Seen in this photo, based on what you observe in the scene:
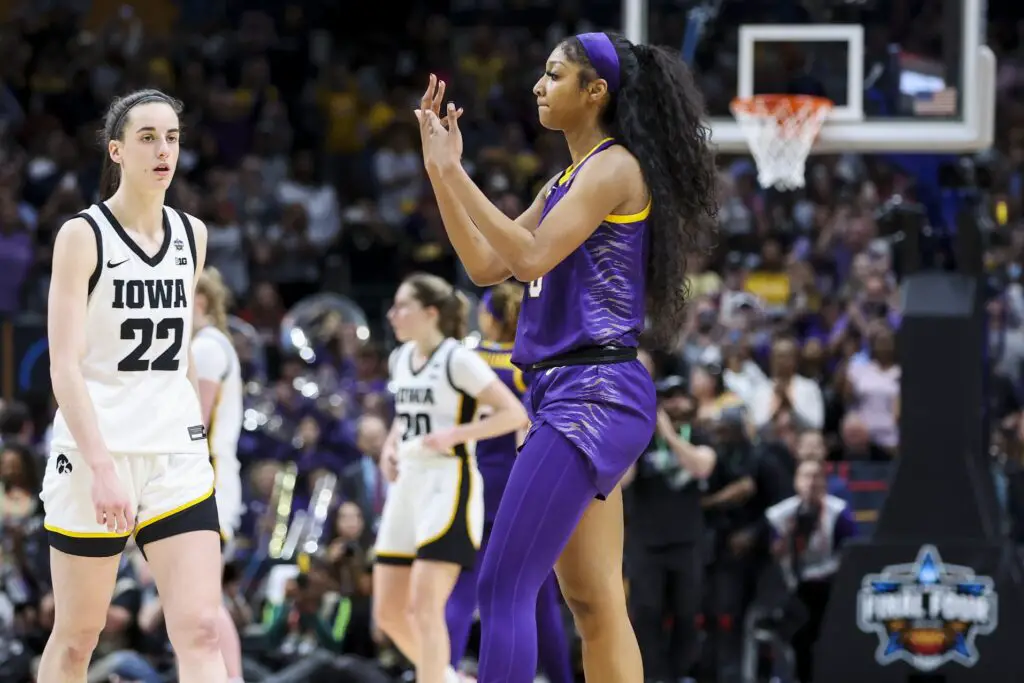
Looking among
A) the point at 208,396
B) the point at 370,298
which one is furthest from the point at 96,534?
the point at 370,298

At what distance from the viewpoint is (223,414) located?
7934mm

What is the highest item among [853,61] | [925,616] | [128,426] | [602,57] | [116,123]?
[853,61]

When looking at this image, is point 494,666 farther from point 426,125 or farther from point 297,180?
point 297,180

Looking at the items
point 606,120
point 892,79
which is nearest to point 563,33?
point 892,79

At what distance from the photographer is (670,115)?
5109mm

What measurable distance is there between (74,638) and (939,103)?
6448 mm

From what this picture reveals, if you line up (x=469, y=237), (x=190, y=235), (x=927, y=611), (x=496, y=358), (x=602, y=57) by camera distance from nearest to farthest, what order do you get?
(x=469, y=237), (x=602, y=57), (x=190, y=235), (x=496, y=358), (x=927, y=611)

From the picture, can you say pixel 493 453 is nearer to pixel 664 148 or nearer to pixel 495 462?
pixel 495 462

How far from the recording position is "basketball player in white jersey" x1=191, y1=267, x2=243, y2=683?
7.82 metres

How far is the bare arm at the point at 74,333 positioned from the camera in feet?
16.5

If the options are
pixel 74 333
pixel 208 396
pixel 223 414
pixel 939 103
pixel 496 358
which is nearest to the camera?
pixel 74 333

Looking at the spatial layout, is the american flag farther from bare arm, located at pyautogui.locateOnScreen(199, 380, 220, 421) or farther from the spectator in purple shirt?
the spectator in purple shirt

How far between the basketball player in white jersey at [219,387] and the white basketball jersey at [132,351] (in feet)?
7.88

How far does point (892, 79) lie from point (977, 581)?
117 inches
